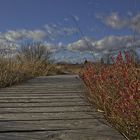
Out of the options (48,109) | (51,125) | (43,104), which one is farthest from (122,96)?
(43,104)

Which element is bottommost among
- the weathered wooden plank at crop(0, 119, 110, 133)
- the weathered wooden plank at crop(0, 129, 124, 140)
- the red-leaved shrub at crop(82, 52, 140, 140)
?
the weathered wooden plank at crop(0, 129, 124, 140)

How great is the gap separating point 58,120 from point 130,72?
36.6 inches

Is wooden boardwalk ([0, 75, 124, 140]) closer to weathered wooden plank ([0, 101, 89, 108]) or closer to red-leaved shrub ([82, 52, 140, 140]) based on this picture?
weathered wooden plank ([0, 101, 89, 108])

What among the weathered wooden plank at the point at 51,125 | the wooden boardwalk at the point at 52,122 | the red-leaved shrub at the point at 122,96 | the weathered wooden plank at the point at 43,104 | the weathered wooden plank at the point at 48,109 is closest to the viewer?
the red-leaved shrub at the point at 122,96

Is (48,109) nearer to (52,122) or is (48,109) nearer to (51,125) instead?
(52,122)

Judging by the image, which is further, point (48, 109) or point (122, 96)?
point (48, 109)

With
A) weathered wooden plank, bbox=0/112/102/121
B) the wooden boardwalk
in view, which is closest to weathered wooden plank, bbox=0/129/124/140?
the wooden boardwalk

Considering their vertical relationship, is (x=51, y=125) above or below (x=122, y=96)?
below

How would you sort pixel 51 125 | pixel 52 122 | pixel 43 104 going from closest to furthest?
pixel 51 125 → pixel 52 122 → pixel 43 104

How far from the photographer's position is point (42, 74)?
55.0ft

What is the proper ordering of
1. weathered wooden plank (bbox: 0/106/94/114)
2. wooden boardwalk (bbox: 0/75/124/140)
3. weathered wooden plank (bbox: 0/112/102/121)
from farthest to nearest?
weathered wooden plank (bbox: 0/106/94/114) < weathered wooden plank (bbox: 0/112/102/121) < wooden boardwalk (bbox: 0/75/124/140)

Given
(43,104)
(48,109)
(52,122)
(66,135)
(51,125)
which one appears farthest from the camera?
(43,104)

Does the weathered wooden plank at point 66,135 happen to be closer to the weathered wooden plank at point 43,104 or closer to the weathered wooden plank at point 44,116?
the weathered wooden plank at point 44,116

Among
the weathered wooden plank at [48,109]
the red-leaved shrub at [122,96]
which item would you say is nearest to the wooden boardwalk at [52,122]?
the weathered wooden plank at [48,109]
